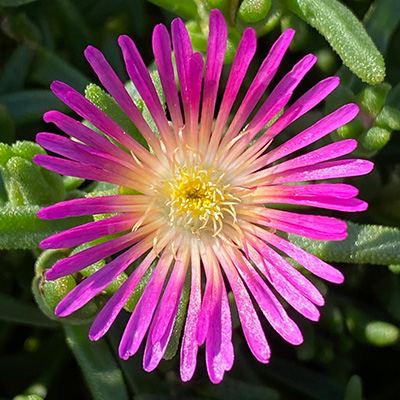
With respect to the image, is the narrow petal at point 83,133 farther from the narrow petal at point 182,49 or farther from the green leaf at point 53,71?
the green leaf at point 53,71

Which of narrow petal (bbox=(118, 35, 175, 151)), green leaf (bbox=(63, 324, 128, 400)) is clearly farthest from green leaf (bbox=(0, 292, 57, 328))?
narrow petal (bbox=(118, 35, 175, 151))

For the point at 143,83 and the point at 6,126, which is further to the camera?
the point at 6,126

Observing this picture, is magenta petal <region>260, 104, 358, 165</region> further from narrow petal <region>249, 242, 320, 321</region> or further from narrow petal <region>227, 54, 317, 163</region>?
narrow petal <region>249, 242, 320, 321</region>

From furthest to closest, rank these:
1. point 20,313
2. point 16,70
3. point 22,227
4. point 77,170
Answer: point 16,70 < point 20,313 < point 22,227 < point 77,170

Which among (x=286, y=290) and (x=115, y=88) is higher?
(x=115, y=88)

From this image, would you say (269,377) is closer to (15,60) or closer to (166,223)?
(166,223)

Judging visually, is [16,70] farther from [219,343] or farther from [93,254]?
[219,343]

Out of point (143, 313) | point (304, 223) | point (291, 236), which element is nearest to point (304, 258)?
point (304, 223)

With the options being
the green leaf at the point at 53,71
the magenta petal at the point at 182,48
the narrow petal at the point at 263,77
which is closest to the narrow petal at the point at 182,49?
the magenta petal at the point at 182,48
